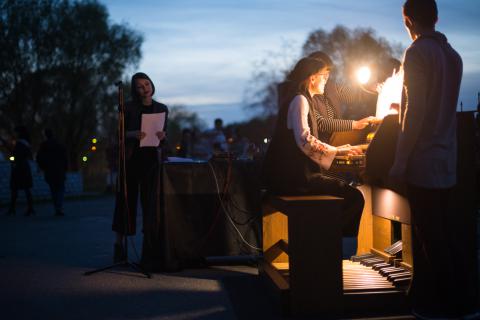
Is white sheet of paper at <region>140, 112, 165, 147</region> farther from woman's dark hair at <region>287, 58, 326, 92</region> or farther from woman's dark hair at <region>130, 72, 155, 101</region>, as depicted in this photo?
woman's dark hair at <region>287, 58, 326, 92</region>

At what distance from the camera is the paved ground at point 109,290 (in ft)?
15.3

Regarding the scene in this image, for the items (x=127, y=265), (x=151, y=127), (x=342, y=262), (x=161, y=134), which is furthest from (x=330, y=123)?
(x=127, y=265)

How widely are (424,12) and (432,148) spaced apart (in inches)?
34.9

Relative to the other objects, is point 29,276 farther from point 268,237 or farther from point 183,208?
point 268,237

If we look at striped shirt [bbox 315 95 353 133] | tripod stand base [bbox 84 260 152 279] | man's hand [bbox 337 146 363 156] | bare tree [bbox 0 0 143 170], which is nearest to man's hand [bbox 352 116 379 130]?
striped shirt [bbox 315 95 353 133]

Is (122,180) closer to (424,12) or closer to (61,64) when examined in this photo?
(424,12)

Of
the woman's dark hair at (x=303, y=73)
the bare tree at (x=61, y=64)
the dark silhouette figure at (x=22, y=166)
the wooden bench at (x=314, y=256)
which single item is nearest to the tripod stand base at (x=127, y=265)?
the wooden bench at (x=314, y=256)

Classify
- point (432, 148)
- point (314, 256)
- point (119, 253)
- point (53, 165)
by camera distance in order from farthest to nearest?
point (53, 165) < point (119, 253) < point (314, 256) < point (432, 148)

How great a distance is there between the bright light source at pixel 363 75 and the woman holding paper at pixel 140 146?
2.21 m

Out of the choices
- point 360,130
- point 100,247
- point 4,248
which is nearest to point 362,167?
point 360,130

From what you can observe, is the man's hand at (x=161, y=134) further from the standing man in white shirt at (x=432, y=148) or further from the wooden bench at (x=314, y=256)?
the standing man in white shirt at (x=432, y=148)

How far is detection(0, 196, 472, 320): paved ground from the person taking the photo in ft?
15.3

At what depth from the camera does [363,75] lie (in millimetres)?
5383

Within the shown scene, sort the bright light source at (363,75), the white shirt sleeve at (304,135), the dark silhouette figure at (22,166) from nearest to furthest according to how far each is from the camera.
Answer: the white shirt sleeve at (304,135)
the bright light source at (363,75)
the dark silhouette figure at (22,166)
